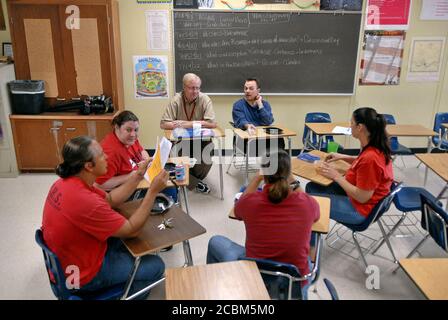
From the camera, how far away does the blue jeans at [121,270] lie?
210 cm

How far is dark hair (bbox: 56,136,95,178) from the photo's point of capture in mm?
2021

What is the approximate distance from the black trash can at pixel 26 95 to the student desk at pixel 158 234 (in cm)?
306

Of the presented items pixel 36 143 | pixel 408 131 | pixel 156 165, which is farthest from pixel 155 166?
pixel 408 131

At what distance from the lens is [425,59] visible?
5.55 metres

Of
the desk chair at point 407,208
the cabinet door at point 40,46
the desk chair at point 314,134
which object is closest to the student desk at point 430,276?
the desk chair at point 407,208

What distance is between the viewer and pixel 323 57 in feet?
17.6

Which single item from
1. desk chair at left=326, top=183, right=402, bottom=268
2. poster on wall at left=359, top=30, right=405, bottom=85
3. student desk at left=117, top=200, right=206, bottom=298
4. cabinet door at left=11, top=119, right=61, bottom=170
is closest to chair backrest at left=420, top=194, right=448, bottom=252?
desk chair at left=326, top=183, right=402, bottom=268

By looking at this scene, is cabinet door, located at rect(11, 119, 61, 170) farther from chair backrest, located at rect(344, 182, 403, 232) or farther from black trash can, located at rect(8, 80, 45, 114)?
chair backrest, located at rect(344, 182, 403, 232)

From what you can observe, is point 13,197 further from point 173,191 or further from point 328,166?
point 328,166

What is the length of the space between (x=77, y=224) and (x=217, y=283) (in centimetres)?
78

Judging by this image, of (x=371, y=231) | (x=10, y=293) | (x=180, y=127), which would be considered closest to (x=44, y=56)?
(x=180, y=127)

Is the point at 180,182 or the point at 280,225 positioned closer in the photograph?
the point at 280,225

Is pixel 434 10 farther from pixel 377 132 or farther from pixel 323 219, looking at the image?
pixel 323 219

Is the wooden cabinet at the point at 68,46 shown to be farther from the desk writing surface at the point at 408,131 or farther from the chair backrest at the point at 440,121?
the chair backrest at the point at 440,121
